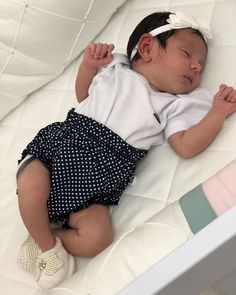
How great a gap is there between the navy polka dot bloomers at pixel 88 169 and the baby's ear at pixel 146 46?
0.63 feet

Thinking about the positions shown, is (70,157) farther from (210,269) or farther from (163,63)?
(210,269)

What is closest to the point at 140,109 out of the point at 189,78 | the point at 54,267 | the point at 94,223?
the point at 189,78

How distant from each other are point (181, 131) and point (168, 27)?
0.79ft

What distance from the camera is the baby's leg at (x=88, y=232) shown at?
33.9 inches

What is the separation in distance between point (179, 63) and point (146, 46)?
106 mm

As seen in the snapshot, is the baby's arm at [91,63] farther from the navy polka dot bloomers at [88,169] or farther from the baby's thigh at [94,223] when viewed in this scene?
the baby's thigh at [94,223]

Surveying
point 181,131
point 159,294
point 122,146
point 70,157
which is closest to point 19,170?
point 70,157

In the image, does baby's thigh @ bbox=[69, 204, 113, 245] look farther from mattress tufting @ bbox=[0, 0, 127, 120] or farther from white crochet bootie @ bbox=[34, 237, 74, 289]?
mattress tufting @ bbox=[0, 0, 127, 120]

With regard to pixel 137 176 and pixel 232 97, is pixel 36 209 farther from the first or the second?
pixel 232 97

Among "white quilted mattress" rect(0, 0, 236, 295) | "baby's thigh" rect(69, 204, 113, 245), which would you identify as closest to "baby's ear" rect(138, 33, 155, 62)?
"white quilted mattress" rect(0, 0, 236, 295)

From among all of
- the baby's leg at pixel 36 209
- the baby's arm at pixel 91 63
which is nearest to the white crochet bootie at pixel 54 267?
the baby's leg at pixel 36 209

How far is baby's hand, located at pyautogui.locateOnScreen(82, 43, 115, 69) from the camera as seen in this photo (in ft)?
3.30

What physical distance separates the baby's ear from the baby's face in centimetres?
1

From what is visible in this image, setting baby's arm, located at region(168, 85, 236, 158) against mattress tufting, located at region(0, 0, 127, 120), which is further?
mattress tufting, located at region(0, 0, 127, 120)
